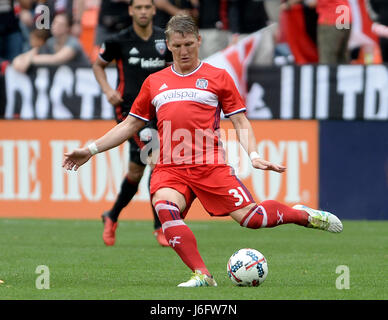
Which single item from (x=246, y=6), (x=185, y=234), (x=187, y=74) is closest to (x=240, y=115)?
(x=187, y=74)

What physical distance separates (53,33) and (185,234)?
8942 mm

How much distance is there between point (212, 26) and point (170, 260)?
22.4 ft

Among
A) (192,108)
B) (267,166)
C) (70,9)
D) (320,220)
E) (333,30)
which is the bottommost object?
(320,220)

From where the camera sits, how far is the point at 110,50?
36.7 ft

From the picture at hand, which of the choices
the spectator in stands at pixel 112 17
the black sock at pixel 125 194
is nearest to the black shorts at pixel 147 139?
the black sock at pixel 125 194

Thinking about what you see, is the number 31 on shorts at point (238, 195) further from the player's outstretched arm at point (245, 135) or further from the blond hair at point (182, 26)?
the blond hair at point (182, 26)

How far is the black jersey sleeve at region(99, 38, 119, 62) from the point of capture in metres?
11.2

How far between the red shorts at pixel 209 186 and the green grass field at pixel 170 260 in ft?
1.98

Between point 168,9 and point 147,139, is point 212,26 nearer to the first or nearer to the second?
point 168,9

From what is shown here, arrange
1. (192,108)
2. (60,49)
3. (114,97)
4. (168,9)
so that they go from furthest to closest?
1. (60,49)
2. (168,9)
3. (114,97)
4. (192,108)

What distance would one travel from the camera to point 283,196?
46.5 feet

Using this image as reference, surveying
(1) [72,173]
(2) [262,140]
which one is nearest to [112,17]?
(1) [72,173]

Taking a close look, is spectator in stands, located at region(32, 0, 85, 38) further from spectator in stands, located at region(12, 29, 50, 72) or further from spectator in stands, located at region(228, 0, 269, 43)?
spectator in stands, located at region(228, 0, 269, 43)

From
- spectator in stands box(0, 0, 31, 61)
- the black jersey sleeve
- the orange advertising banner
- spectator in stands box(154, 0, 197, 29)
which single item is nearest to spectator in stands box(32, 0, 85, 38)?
spectator in stands box(0, 0, 31, 61)
